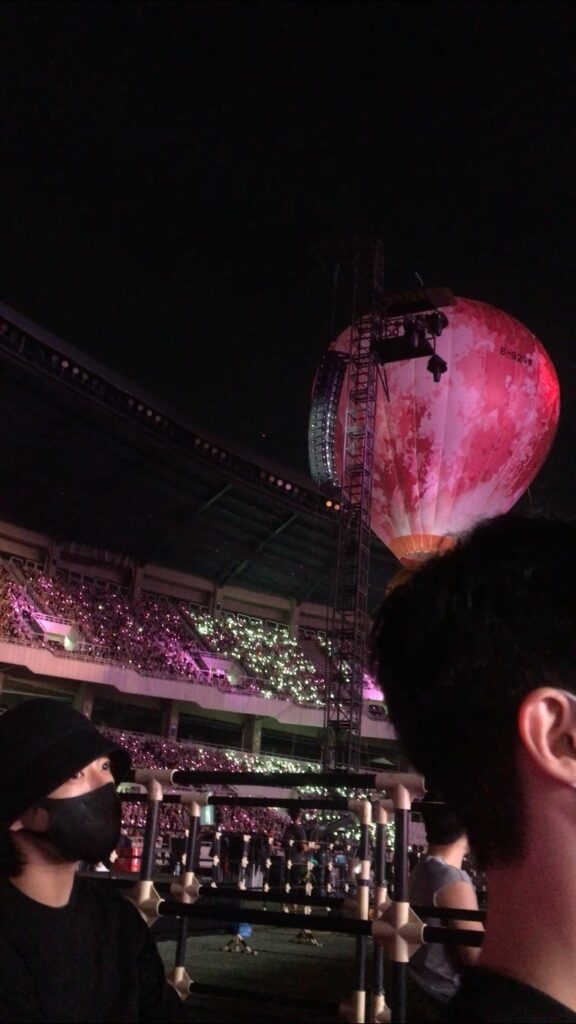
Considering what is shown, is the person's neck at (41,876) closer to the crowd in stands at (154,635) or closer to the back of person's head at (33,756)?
the back of person's head at (33,756)

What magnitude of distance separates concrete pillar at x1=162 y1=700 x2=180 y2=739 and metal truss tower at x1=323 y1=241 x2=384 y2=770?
10175 millimetres

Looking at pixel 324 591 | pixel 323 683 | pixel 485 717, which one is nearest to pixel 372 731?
pixel 323 683

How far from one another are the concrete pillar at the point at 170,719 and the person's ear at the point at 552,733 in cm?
2581

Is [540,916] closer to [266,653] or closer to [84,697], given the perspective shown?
[84,697]

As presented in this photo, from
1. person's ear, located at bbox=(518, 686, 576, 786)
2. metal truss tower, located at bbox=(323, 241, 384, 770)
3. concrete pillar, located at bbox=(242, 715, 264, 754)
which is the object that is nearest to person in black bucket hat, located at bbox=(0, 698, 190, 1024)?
person's ear, located at bbox=(518, 686, 576, 786)

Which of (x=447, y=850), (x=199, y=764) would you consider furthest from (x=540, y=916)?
(x=199, y=764)

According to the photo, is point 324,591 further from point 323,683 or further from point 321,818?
point 321,818

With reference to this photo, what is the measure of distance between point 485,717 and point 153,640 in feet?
83.1

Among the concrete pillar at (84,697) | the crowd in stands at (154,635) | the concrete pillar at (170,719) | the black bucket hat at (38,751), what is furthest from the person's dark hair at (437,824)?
the concrete pillar at (170,719)

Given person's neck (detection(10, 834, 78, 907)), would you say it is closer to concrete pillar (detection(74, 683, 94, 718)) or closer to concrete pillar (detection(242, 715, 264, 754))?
concrete pillar (detection(74, 683, 94, 718))

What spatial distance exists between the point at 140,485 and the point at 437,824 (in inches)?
931

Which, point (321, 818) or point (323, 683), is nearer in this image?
point (321, 818)

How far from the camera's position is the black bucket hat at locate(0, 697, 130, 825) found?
206cm

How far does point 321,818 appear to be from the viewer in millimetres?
18625
